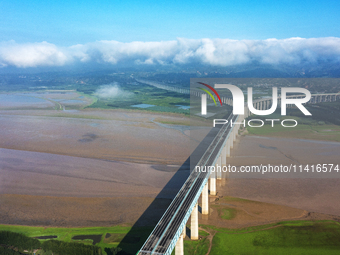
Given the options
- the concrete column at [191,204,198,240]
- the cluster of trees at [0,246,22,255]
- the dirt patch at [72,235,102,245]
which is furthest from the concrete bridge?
the cluster of trees at [0,246,22,255]

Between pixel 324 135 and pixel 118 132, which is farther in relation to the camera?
pixel 118 132

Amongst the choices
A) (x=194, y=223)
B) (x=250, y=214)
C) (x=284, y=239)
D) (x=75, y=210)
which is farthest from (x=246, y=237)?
(x=75, y=210)

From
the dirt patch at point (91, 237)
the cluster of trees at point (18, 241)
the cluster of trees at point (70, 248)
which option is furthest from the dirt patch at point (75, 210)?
Result: the cluster of trees at point (70, 248)

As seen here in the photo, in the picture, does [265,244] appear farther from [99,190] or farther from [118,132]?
[118,132]

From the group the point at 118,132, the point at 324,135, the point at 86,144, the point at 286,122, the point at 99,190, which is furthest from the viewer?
the point at 286,122

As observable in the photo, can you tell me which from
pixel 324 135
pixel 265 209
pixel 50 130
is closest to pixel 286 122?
pixel 324 135

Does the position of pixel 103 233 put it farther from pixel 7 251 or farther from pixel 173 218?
pixel 173 218
